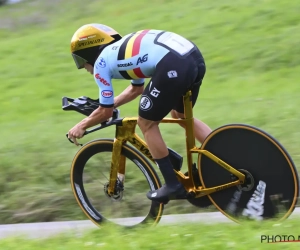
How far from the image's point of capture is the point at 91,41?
4.69 meters

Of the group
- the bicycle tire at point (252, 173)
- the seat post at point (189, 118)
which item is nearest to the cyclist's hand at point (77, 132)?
the seat post at point (189, 118)

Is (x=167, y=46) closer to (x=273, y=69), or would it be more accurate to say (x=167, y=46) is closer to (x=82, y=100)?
(x=82, y=100)

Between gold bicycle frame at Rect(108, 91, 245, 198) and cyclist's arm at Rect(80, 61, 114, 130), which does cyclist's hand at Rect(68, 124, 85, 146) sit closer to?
cyclist's arm at Rect(80, 61, 114, 130)

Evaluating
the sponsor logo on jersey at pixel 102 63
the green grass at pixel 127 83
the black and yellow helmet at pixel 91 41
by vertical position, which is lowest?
the green grass at pixel 127 83

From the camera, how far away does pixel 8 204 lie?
19.3ft

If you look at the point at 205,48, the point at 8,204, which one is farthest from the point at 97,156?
the point at 205,48

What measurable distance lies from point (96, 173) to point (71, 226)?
0.56 m

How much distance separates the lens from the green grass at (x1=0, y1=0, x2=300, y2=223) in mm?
6180

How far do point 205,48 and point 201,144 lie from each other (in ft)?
21.0

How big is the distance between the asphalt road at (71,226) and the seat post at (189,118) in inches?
23.3

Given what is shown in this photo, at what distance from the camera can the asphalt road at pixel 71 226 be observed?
4656 mm

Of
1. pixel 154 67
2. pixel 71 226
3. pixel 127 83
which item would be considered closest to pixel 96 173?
pixel 71 226

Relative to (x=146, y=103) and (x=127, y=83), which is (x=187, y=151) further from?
(x=127, y=83)

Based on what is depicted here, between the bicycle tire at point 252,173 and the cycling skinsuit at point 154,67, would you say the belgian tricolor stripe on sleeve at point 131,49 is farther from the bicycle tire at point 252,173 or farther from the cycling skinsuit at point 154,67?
the bicycle tire at point 252,173
